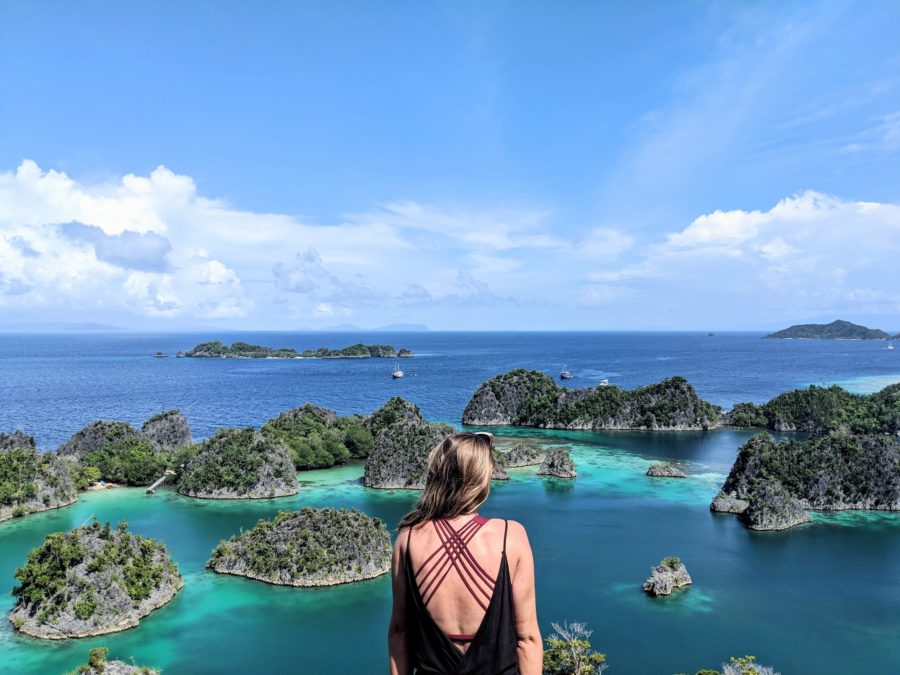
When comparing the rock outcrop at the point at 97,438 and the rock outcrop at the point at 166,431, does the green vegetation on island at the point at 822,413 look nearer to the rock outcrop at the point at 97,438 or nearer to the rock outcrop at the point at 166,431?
the rock outcrop at the point at 166,431

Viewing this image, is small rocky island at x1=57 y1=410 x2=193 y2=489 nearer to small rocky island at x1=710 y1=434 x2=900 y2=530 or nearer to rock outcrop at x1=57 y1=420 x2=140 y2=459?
rock outcrop at x1=57 y1=420 x2=140 y2=459

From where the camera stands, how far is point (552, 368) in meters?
176

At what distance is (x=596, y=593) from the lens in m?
27.1

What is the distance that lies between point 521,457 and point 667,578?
26564 millimetres

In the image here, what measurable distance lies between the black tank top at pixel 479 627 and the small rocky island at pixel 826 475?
133 feet

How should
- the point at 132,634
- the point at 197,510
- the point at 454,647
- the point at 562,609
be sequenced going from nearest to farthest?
the point at 454,647 < the point at 132,634 < the point at 562,609 < the point at 197,510

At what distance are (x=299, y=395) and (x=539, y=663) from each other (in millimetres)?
115383

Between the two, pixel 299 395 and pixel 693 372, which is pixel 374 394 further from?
pixel 693 372

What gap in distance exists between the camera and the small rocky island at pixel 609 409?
236ft

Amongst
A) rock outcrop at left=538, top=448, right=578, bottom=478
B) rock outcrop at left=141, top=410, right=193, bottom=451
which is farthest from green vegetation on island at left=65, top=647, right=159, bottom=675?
rock outcrop at left=141, top=410, right=193, bottom=451

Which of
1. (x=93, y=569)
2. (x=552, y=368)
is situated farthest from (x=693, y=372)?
(x=93, y=569)

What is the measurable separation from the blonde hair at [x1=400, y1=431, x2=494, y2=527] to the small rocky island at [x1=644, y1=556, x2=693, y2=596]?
2628 cm

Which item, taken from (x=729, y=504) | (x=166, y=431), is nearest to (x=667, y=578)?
(x=729, y=504)

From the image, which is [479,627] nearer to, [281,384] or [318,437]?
[318,437]
